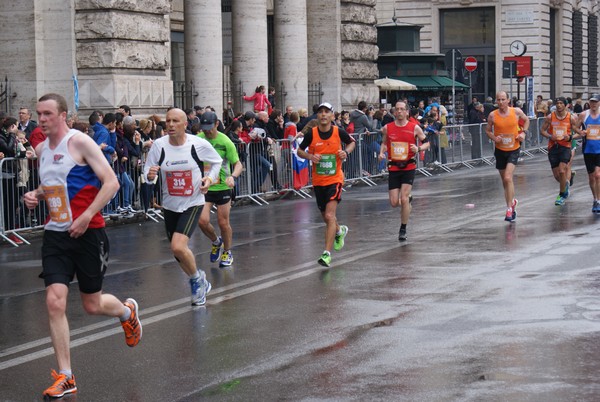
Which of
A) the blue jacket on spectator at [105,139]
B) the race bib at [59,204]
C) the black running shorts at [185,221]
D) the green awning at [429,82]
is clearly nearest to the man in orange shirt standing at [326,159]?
the black running shorts at [185,221]

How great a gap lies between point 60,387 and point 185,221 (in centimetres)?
371

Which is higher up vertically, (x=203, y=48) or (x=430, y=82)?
(x=203, y=48)

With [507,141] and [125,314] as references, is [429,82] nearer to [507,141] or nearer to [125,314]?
[507,141]

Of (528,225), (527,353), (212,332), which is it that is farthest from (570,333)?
(528,225)

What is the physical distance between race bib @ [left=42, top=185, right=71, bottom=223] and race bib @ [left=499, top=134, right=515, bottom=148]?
36.3 ft

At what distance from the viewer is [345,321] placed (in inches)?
398

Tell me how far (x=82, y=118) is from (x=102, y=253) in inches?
565

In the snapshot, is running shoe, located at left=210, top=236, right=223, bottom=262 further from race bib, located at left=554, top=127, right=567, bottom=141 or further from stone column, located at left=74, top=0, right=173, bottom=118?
stone column, located at left=74, top=0, right=173, bottom=118

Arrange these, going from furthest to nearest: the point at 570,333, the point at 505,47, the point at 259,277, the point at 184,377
A: the point at 505,47 → the point at 259,277 → the point at 570,333 → the point at 184,377

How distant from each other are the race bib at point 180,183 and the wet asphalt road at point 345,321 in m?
0.96

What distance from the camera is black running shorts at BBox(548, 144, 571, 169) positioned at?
2028 centimetres

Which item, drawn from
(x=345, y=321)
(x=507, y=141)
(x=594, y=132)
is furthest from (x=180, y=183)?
(x=594, y=132)

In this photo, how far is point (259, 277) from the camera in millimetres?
12922

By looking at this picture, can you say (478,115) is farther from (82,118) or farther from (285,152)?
(82,118)
